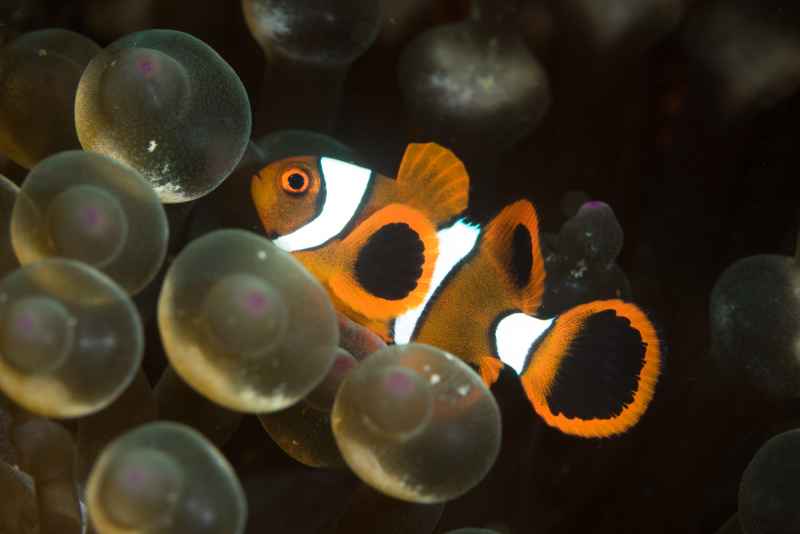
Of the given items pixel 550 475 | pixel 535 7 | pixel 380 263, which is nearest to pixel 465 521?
pixel 550 475

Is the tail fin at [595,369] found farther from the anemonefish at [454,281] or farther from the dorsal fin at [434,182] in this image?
the dorsal fin at [434,182]

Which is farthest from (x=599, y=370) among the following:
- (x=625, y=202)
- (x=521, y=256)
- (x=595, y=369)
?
(x=625, y=202)

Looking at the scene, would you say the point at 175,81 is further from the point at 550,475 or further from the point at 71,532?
the point at 550,475

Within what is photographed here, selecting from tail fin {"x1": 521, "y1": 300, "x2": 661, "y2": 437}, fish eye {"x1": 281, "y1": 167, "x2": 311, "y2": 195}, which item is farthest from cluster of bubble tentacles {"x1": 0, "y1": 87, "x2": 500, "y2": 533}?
fish eye {"x1": 281, "y1": 167, "x2": 311, "y2": 195}

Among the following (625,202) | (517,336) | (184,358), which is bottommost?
(625,202)

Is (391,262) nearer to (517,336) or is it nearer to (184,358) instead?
(517,336)

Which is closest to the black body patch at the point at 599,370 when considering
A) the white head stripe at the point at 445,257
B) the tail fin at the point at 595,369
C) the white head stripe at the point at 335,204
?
the tail fin at the point at 595,369
